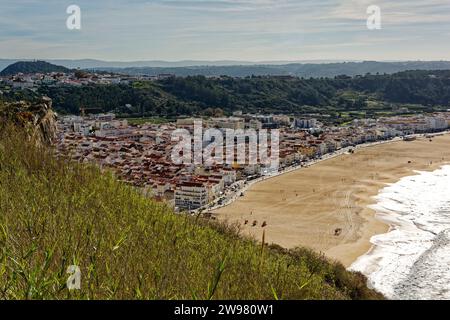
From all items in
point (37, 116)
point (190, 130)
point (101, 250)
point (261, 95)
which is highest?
point (261, 95)

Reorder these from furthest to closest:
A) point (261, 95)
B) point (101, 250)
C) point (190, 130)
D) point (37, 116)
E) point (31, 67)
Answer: point (31, 67) → point (261, 95) → point (190, 130) → point (37, 116) → point (101, 250)

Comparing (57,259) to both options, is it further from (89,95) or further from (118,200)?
(89,95)

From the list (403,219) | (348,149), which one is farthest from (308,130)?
(403,219)

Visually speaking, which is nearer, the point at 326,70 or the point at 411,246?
the point at 411,246

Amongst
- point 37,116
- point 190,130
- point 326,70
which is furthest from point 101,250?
point 326,70

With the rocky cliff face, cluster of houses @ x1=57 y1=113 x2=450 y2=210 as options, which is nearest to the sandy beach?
cluster of houses @ x1=57 y1=113 x2=450 y2=210

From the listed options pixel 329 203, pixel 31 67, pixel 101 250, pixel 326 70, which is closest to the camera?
pixel 101 250

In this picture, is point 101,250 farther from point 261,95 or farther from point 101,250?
point 261,95

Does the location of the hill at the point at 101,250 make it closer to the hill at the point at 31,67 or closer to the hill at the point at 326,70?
the hill at the point at 31,67
